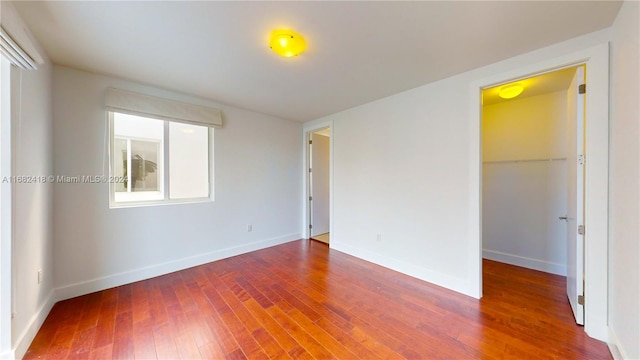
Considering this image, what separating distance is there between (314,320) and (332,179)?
2329mm

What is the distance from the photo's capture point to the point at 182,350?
1.62m

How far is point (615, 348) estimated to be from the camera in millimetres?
1527

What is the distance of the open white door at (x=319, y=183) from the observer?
4.59 meters

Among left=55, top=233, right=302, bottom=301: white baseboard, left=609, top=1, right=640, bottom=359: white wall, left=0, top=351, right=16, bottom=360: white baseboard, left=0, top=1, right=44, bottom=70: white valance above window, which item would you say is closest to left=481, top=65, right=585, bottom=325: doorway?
left=609, top=1, right=640, bottom=359: white wall

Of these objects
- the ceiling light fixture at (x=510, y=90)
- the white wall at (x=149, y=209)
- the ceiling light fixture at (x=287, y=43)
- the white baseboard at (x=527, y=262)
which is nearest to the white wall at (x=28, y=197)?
the white wall at (x=149, y=209)

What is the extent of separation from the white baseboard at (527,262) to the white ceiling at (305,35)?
8.82 ft

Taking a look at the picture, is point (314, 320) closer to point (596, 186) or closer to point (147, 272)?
point (147, 272)

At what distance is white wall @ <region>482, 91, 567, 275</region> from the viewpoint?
2.89 m

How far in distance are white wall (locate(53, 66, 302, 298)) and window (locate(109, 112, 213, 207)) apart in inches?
5.5

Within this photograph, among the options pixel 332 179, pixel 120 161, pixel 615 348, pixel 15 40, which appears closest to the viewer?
pixel 15 40

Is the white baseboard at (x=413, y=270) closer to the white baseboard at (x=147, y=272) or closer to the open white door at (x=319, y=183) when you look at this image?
the open white door at (x=319, y=183)

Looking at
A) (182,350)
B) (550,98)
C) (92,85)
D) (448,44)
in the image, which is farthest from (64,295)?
(550,98)

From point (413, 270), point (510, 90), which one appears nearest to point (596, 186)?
point (510, 90)

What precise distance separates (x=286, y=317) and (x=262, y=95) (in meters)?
2.64
